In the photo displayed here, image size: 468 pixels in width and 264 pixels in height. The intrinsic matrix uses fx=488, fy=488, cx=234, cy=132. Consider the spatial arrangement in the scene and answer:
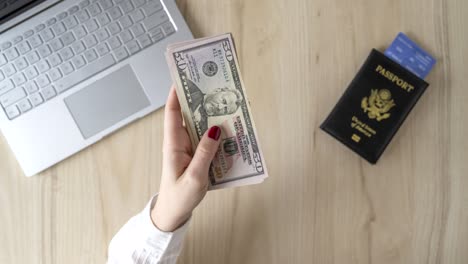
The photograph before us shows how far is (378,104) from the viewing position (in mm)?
784

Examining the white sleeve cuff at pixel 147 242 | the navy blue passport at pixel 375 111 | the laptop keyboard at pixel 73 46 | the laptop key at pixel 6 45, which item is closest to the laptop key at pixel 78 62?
the laptop keyboard at pixel 73 46

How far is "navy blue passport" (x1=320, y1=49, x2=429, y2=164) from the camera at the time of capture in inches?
30.8

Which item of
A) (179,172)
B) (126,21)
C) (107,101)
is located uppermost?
(126,21)

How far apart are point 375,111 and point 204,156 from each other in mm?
300

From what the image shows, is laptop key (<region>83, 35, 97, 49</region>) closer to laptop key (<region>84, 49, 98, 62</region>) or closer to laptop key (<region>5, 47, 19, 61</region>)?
laptop key (<region>84, 49, 98, 62</region>)

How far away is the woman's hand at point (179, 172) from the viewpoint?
66 cm

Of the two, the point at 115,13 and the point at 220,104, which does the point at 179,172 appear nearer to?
the point at 220,104

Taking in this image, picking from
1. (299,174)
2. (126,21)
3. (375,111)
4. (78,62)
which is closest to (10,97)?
(78,62)

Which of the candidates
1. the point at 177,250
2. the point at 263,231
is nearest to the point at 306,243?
the point at 263,231

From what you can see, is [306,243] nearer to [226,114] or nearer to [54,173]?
[226,114]

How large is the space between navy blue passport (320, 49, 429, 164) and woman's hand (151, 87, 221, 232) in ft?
0.71

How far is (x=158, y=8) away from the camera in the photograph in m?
0.80

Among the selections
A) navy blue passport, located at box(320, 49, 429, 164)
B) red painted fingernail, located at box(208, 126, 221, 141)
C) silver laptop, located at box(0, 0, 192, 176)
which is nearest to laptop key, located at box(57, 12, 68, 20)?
silver laptop, located at box(0, 0, 192, 176)

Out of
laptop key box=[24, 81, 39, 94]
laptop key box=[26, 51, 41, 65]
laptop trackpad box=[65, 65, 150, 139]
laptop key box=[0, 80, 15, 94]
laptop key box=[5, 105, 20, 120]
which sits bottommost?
laptop trackpad box=[65, 65, 150, 139]
